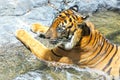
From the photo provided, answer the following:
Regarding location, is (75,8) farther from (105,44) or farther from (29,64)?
(29,64)

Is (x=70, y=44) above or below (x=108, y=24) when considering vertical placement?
above

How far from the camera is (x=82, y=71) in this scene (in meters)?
3.46

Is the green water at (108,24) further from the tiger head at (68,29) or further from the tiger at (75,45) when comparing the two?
the tiger head at (68,29)

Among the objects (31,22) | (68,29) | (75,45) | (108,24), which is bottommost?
(108,24)

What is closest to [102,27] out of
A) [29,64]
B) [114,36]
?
[114,36]

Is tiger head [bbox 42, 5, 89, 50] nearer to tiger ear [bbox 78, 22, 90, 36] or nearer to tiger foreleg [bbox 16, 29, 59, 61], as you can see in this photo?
tiger ear [bbox 78, 22, 90, 36]

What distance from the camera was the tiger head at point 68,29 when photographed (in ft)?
10.3

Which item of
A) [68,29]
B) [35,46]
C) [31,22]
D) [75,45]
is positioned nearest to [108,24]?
[31,22]

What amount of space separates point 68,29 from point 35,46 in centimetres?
58

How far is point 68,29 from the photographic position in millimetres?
3148

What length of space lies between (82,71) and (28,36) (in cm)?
67

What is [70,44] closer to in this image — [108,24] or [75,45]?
[75,45]

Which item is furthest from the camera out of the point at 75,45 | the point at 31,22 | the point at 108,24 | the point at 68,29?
the point at 108,24

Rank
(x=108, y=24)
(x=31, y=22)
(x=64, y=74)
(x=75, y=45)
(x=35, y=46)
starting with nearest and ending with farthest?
(x=75, y=45) < (x=64, y=74) < (x=35, y=46) < (x=31, y=22) < (x=108, y=24)
